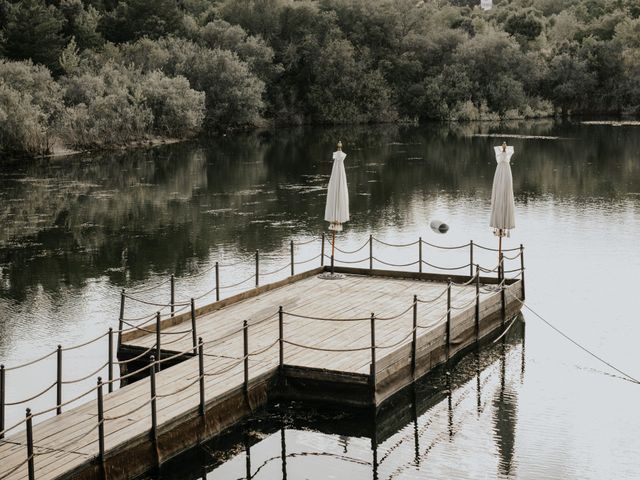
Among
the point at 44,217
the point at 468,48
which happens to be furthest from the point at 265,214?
the point at 468,48

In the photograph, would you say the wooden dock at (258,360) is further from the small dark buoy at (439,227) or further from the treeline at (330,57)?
the treeline at (330,57)

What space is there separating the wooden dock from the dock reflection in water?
294 mm

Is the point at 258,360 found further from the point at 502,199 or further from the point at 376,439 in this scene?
the point at 502,199

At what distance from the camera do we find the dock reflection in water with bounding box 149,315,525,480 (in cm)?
1392

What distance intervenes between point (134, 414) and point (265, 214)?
917 inches

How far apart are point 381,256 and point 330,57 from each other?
6218 centimetres

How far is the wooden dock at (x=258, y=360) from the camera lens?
1306 centimetres

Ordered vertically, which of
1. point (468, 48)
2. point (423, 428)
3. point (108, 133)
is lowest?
point (423, 428)

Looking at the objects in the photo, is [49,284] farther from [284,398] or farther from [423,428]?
[423,428]

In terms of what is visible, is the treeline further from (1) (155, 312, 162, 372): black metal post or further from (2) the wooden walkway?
(1) (155, 312, 162, 372): black metal post

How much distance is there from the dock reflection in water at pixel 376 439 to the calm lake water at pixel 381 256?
0.04 metres

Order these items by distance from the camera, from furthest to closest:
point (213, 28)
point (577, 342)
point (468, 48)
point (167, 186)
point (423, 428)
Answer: point (468, 48) < point (213, 28) < point (167, 186) < point (577, 342) < point (423, 428)

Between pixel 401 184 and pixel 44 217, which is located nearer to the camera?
pixel 44 217

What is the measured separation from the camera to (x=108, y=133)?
62375 millimetres
